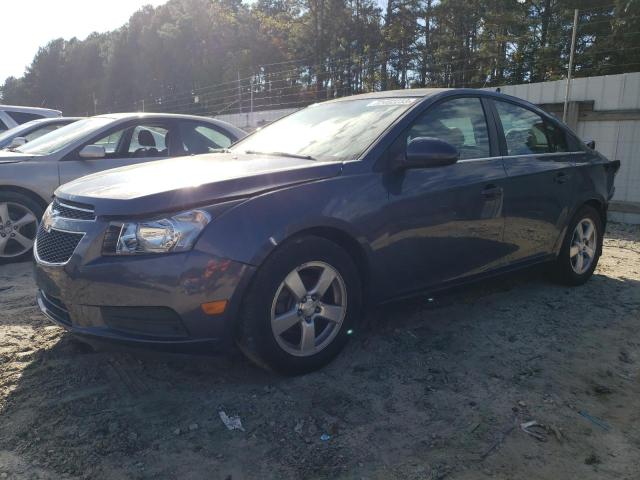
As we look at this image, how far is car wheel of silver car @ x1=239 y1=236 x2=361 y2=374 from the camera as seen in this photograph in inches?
106

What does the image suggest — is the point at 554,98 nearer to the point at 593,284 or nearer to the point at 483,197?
the point at 593,284

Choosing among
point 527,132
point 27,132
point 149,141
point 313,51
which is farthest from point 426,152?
point 313,51

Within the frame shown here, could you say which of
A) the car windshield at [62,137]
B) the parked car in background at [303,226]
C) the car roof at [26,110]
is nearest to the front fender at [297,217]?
the parked car in background at [303,226]

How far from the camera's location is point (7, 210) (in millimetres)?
5465

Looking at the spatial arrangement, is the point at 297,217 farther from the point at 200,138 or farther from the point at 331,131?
the point at 200,138

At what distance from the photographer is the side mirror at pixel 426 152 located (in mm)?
3186

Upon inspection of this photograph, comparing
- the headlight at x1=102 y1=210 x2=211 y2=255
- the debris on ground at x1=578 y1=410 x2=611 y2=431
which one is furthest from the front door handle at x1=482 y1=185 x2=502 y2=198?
the headlight at x1=102 y1=210 x2=211 y2=255

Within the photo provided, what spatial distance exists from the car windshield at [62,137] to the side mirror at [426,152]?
13.1 ft

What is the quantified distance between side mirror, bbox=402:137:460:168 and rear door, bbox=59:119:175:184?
3.53 meters

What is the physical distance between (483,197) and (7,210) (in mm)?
4675

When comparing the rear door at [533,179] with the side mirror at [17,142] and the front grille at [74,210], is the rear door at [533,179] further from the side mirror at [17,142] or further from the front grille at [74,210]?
the side mirror at [17,142]

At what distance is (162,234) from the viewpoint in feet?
8.44

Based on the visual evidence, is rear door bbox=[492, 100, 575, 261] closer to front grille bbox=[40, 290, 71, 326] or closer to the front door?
the front door

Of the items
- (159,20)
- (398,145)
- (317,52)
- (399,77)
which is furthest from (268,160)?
(159,20)
